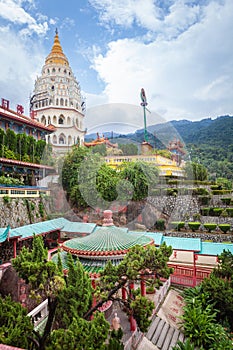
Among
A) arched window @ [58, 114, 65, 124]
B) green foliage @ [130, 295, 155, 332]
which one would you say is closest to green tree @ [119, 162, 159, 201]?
green foliage @ [130, 295, 155, 332]

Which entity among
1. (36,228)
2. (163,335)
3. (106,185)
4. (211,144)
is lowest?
(163,335)

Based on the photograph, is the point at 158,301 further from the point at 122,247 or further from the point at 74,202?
the point at 74,202

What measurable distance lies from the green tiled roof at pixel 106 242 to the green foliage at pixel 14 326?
203cm

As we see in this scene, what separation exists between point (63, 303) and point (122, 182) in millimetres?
15102

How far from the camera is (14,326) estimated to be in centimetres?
393

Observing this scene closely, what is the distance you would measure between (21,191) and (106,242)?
32.6 ft

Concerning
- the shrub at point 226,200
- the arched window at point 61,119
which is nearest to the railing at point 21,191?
the shrub at point 226,200

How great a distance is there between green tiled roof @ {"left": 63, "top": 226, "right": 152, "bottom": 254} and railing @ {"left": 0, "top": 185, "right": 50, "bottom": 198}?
808 centimetres

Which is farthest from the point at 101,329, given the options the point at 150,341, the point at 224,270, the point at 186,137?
the point at 186,137

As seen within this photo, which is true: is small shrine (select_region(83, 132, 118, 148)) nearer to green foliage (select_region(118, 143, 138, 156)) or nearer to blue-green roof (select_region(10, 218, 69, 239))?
green foliage (select_region(118, 143, 138, 156))

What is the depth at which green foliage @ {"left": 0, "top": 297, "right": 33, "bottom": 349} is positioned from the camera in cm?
366

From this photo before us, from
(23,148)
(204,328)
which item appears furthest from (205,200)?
(23,148)

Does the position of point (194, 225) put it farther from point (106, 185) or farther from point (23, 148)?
point (23, 148)

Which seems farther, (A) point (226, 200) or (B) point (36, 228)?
(A) point (226, 200)
